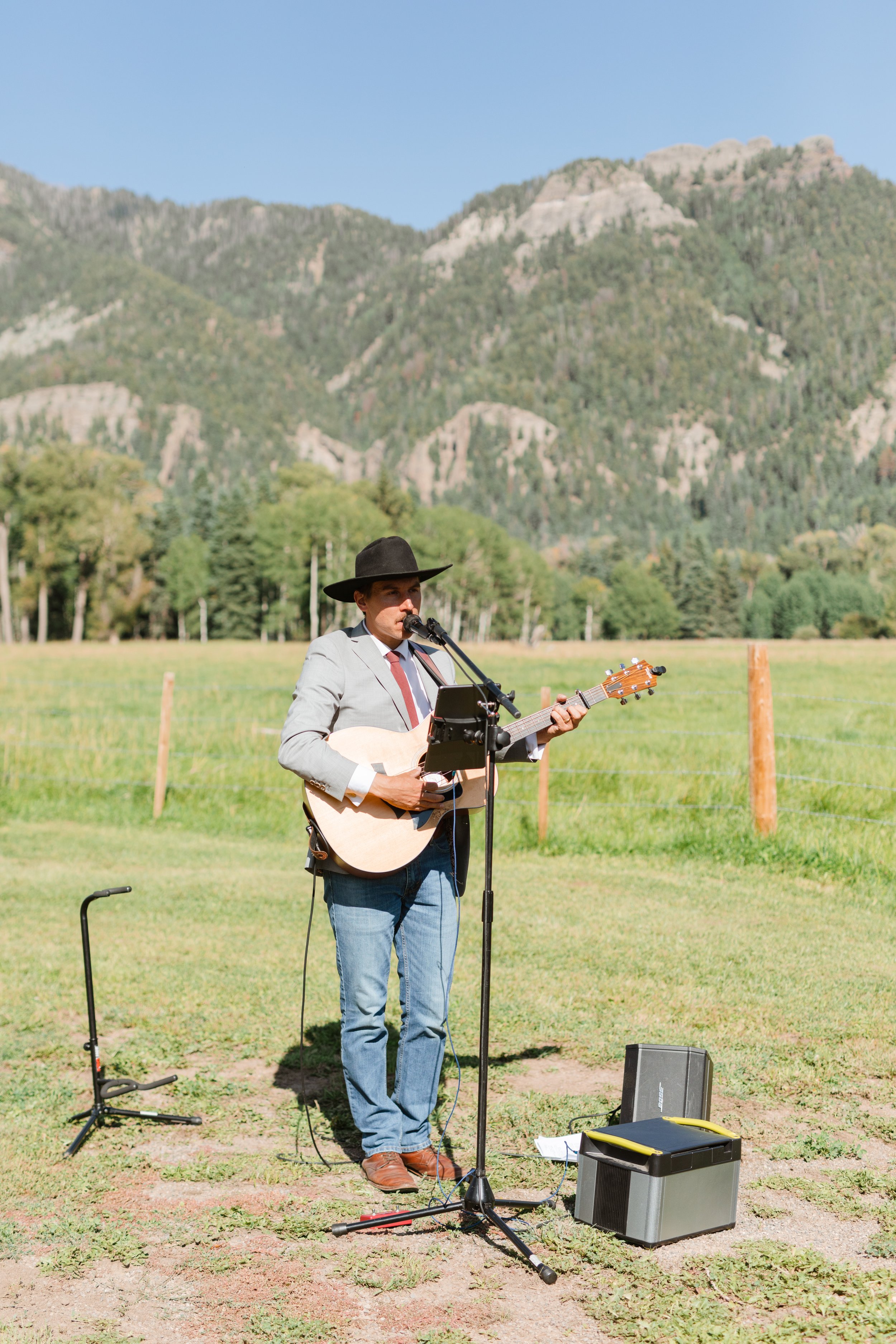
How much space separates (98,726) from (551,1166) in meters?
15.5

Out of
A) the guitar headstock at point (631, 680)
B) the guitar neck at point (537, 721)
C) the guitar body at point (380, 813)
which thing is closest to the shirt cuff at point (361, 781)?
the guitar body at point (380, 813)

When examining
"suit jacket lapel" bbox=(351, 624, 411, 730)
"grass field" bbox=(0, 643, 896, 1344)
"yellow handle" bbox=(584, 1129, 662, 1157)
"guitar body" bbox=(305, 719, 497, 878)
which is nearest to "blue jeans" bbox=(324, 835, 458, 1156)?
"guitar body" bbox=(305, 719, 497, 878)

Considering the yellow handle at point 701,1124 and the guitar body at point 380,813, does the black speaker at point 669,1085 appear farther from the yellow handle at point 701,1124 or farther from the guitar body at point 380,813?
the guitar body at point 380,813

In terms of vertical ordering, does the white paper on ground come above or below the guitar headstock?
below

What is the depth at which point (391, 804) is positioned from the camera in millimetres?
4129

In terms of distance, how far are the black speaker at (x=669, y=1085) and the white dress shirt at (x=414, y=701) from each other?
1.30 metres

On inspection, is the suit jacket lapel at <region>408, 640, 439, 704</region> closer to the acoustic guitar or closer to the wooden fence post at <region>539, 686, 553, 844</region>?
the acoustic guitar

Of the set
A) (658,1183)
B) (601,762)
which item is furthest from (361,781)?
(601,762)

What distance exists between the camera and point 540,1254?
3.66 m

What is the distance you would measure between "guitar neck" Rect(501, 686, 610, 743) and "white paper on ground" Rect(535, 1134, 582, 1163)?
161 centimetres

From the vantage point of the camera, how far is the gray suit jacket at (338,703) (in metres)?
4.07

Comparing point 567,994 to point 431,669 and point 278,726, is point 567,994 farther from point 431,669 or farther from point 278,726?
point 278,726

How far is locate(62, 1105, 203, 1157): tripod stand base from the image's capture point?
4.83m

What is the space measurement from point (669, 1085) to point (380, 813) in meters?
1.63
